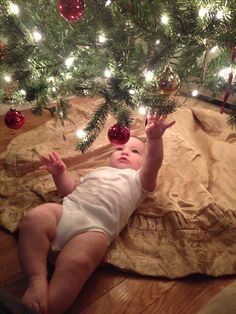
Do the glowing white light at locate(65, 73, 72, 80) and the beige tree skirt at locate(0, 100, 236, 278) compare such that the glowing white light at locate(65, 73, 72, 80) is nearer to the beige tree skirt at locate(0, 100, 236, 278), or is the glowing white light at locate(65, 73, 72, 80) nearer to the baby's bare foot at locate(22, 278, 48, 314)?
the beige tree skirt at locate(0, 100, 236, 278)

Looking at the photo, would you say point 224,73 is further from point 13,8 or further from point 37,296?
point 37,296

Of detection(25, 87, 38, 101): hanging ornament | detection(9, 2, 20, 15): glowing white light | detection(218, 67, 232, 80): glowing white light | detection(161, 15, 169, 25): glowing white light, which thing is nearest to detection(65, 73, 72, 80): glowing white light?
detection(25, 87, 38, 101): hanging ornament

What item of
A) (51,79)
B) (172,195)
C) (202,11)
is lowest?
(172,195)

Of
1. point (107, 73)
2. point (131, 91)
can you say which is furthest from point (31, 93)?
point (131, 91)

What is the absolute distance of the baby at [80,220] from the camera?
0.85m

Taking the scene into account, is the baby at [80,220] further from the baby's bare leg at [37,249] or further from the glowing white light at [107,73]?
the glowing white light at [107,73]

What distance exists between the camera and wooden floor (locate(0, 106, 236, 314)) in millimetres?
918

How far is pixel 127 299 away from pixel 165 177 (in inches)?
21.1

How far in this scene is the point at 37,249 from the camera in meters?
0.92

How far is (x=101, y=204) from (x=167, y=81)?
445 mm

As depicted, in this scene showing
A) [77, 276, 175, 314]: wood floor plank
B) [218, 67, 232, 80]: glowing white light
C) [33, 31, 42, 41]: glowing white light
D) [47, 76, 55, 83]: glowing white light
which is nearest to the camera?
[77, 276, 175, 314]: wood floor plank

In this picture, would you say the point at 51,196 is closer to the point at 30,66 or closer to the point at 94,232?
the point at 94,232

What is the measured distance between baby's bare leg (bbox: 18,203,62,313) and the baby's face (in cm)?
33

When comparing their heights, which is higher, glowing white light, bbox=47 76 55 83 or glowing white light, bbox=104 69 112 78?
glowing white light, bbox=104 69 112 78
